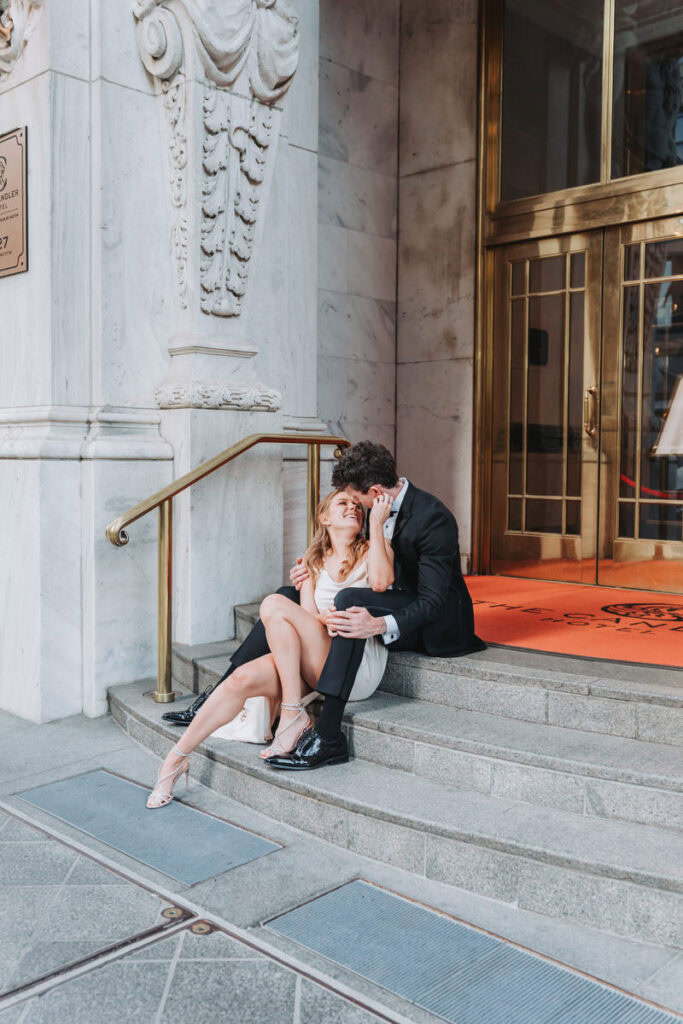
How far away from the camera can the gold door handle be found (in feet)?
21.2

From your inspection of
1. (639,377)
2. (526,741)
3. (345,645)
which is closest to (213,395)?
(345,645)

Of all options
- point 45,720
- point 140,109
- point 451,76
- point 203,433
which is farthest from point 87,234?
point 451,76

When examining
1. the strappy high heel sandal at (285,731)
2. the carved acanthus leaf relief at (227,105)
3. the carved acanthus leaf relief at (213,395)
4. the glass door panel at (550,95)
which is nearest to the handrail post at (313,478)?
the carved acanthus leaf relief at (213,395)

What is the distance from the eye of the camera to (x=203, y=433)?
17.2 feet

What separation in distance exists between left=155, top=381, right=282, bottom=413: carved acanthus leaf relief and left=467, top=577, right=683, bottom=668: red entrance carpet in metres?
1.69

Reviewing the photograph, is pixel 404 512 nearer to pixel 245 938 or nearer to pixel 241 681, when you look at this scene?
pixel 241 681

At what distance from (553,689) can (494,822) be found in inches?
29.5

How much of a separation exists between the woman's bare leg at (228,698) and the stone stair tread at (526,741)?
0.36 metres

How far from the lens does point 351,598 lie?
4.06m

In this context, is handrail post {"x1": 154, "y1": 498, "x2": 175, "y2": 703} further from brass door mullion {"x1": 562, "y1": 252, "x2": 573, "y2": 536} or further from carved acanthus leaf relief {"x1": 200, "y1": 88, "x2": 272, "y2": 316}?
brass door mullion {"x1": 562, "y1": 252, "x2": 573, "y2": 536}

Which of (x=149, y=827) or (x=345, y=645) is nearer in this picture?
(x=149, y=827)

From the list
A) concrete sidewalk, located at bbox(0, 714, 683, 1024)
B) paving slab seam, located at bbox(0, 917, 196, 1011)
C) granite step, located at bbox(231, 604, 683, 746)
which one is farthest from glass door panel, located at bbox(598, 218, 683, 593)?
paving slab seam, located at bbox(0, 917, 196, 1011)

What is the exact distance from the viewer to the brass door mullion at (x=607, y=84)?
6340mm

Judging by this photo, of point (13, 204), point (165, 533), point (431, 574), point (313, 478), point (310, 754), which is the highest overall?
point (13, 204)
